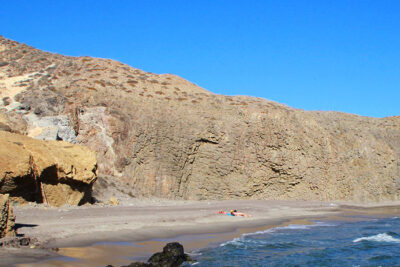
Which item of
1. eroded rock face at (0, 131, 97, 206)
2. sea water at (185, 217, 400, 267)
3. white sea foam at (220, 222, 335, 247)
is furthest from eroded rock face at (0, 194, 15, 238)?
white sea foam at (220, 222, 335, 247)

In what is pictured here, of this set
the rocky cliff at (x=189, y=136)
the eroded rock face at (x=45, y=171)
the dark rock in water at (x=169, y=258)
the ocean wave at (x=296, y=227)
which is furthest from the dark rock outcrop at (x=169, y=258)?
the rocky cliff at (x=189, y=136)

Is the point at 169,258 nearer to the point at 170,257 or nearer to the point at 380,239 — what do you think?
the point at 170,257

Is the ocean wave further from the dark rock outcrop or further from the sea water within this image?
the dark rock outcrop

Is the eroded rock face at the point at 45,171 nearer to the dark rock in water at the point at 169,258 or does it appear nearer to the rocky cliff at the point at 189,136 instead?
the rocky cliff at the point at 189,136

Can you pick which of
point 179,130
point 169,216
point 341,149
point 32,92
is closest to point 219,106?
point 179,130

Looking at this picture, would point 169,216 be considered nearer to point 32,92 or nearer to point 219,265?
point 219,265

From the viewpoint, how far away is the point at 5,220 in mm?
10273

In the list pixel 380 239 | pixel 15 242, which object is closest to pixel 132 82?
pixel 380 239

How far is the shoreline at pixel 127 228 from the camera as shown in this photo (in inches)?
441

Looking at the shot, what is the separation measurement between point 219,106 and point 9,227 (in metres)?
28.3

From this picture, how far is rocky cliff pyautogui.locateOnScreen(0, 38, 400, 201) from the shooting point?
1187 inches

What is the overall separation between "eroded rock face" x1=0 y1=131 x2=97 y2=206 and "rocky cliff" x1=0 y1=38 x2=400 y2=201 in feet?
20.9

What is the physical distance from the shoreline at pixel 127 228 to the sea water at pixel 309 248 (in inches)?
48.9

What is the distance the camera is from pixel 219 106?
122 feet
